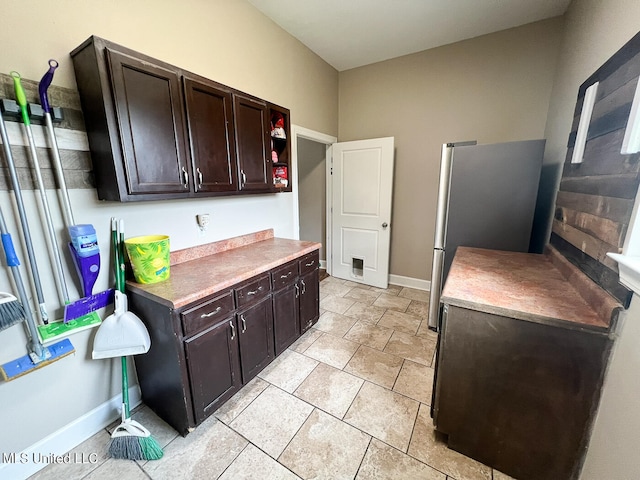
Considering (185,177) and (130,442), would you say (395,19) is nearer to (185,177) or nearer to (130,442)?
(185,177)

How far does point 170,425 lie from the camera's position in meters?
1.55

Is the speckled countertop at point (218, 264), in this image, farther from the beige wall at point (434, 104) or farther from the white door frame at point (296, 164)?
the beige wall at point (434, 104)

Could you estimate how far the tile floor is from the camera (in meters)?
1.29

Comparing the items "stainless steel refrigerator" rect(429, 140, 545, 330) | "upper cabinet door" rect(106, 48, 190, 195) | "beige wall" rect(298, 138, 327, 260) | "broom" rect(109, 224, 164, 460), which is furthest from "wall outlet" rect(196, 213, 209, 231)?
"beige wall" rect(298, 138, 327, 260)

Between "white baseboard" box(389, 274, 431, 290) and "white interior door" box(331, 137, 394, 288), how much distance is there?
20 centimetres

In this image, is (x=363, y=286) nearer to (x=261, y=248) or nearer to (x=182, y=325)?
(x=261, y=248)

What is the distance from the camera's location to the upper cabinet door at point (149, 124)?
1.30 metres

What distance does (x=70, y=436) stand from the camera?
1422 millimetres

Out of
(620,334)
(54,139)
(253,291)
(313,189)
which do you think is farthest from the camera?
(313,189)

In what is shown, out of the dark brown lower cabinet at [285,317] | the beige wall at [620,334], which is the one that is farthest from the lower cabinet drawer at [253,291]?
the beige wall at [620,334]

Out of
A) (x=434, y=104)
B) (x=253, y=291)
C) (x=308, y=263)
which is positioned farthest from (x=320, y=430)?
(x=434, y=104)

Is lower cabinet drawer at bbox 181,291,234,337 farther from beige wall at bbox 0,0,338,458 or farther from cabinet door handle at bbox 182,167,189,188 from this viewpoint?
cabinet door handle at bbox 182,167,189,188

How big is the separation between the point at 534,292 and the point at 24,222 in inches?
96.9

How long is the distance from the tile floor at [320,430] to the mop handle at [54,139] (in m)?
1.32
